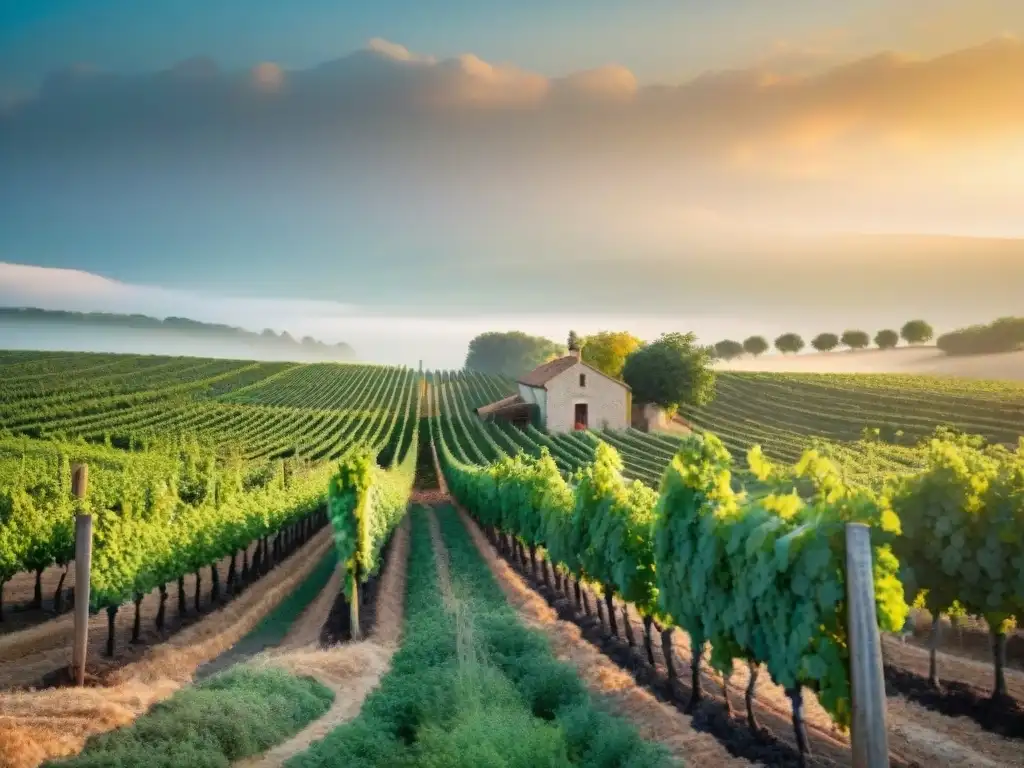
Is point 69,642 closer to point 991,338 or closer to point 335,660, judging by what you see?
point 335,660

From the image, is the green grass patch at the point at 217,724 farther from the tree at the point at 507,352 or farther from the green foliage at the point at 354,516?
the tree at the point at 507,352

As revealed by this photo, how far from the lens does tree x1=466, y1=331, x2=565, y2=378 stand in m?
126

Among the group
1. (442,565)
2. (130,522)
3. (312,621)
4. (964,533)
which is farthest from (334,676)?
(442,565)

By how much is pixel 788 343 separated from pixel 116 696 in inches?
3572

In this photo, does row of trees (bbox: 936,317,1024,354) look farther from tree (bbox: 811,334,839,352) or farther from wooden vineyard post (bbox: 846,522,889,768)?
wooden vineyard post (bbox: 846,522,889,768)

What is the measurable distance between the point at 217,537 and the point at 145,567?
11.9 feet

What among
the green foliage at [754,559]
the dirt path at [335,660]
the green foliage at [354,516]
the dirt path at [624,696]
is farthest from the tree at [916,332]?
the green foliage at [754,559]

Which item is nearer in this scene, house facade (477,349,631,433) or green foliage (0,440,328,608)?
green foliage (0,440,328,608)

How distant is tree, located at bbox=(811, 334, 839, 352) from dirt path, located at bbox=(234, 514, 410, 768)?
230ft

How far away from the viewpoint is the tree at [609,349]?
2896 inches

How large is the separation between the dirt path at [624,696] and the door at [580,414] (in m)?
38.6

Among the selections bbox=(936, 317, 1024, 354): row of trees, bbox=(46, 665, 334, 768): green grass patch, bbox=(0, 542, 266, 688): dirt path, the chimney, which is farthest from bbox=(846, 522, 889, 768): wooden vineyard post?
the chimney

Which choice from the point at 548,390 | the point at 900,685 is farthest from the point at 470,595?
the point at 548,390

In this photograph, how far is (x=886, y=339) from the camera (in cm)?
7456
